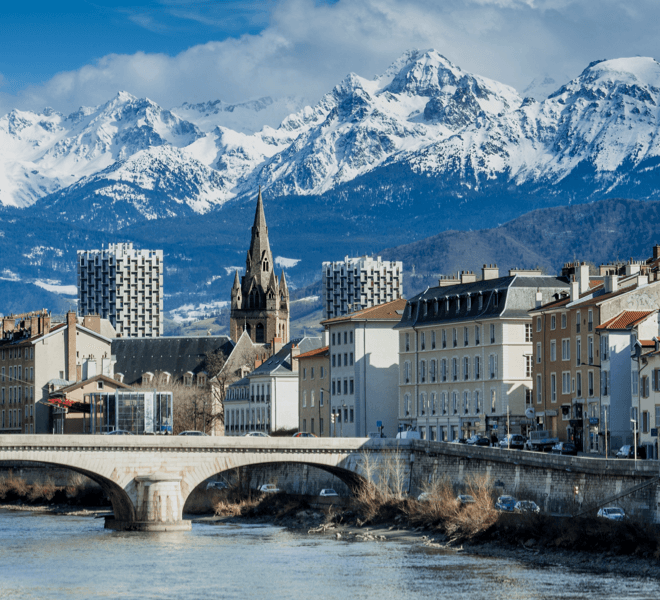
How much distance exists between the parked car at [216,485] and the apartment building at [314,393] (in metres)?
24.1

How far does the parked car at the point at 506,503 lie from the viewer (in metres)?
87.1

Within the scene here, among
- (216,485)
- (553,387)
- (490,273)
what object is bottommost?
(216,485)

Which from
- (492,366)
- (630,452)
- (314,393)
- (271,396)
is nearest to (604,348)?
(630,452)

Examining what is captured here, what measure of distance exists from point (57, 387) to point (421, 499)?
89.3 m

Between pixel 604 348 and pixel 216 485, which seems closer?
pixel 604 348

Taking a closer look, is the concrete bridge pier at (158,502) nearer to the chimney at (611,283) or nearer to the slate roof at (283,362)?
the chimney at (611,283)

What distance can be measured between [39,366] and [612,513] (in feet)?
376

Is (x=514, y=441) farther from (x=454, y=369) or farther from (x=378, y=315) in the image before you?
(x=378, y=315)

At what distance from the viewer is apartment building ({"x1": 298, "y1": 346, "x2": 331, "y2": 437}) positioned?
481ft

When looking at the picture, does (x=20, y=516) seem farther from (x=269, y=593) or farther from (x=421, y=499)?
(x=269, y=593)

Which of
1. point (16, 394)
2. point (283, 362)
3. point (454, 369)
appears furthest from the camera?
point (16, 394)

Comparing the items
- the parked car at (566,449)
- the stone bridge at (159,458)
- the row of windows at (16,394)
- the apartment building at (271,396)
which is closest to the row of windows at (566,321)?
the parked car at (566,449)

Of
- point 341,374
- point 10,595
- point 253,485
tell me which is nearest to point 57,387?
point 341,374

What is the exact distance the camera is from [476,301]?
12581 cm
